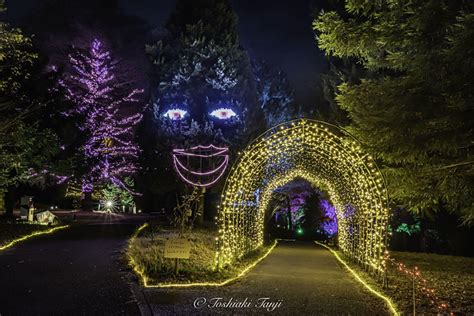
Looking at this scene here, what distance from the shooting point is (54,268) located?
9273mm

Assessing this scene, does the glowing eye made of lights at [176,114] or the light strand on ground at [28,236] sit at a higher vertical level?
the glowing eye made of lights at [176,114]

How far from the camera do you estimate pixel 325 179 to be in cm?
1697

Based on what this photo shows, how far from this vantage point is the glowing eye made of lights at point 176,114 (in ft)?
72.4

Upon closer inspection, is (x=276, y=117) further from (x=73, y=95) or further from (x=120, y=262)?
(x=120, y=262)

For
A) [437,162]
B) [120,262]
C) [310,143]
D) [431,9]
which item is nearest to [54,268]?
[120,262]

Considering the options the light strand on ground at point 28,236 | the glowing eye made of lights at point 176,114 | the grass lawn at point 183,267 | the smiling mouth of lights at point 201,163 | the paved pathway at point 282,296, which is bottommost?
the paved pathway at point 282,296

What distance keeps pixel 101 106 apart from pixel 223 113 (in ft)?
31.7

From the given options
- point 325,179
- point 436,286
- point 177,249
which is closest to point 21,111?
point 177,249

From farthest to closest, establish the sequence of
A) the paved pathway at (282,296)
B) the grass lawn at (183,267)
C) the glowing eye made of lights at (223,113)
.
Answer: the glowing eye made of lights at (223,113), the grass lawn at (183,267), the paved pathway at (282,296)

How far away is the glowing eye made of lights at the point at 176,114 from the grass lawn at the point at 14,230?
775cm

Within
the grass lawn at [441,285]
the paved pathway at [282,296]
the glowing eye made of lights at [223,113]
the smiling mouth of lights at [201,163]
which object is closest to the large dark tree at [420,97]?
Answer: the grass lawn at [441,285]

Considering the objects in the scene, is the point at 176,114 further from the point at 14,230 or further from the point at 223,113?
the point at 14,230

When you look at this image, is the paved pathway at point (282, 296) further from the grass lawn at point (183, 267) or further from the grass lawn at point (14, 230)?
the grass lawn at point (14, 230)

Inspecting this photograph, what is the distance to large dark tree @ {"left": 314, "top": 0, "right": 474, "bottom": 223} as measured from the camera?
6.75 metres
